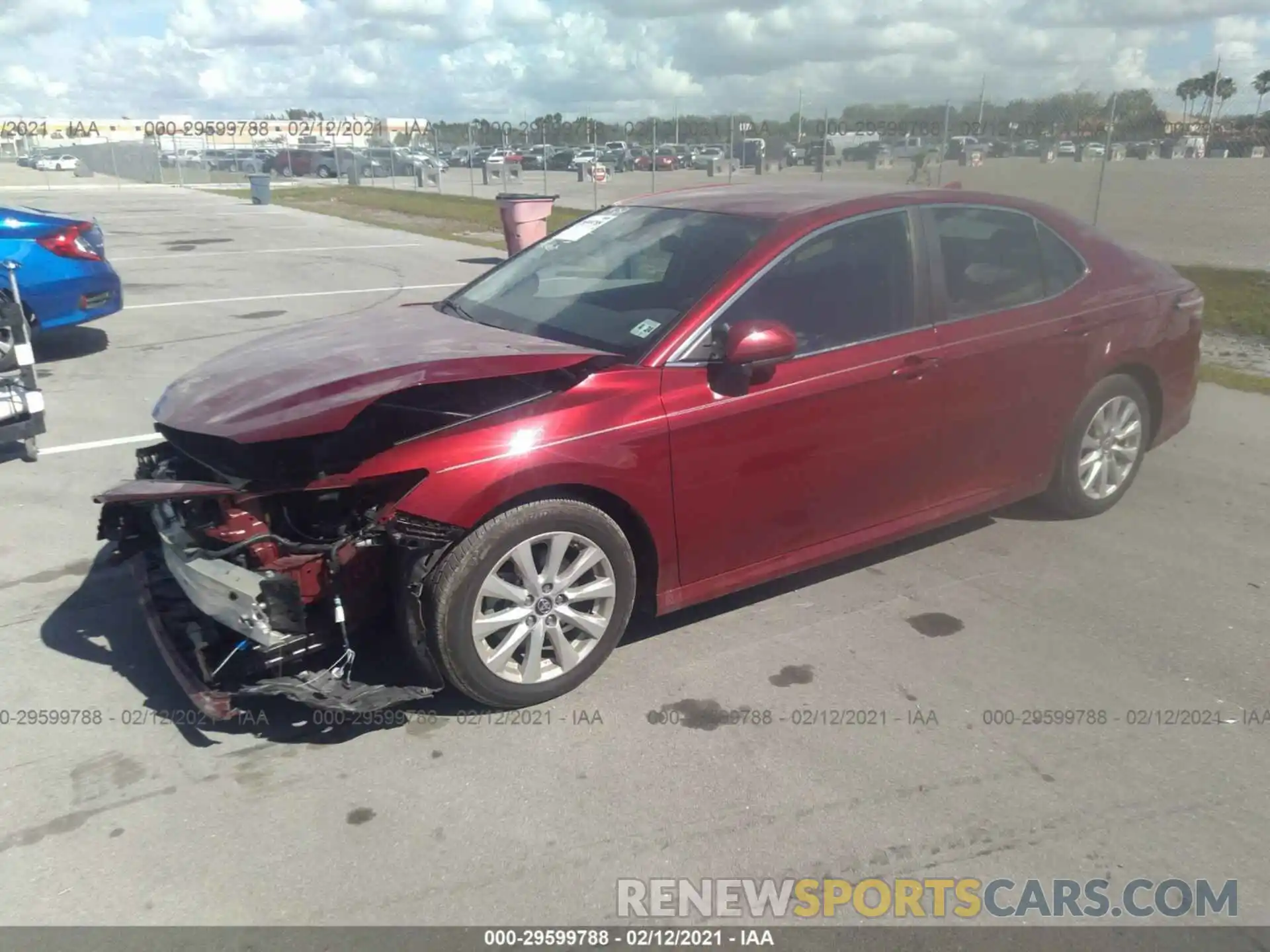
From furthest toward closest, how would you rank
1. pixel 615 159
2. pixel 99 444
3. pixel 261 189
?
pixel 615 159 → pixel 261 189 → pixel 99 444

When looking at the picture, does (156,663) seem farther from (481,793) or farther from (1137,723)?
(1137,723)

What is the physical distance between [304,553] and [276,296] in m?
10.5

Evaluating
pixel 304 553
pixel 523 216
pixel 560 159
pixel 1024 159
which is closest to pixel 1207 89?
pixel 1024 159

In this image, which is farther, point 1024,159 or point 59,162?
point 59,162

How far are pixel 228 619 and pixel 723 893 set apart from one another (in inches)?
71.0

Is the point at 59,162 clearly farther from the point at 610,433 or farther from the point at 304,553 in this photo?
the point at 610,433

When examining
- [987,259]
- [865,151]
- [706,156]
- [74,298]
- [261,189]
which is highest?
[865,151]

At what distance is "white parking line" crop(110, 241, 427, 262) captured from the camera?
56.7ft

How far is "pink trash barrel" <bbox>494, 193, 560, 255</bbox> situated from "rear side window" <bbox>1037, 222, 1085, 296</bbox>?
11493mm

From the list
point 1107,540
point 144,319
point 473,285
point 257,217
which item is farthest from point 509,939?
point 257,217

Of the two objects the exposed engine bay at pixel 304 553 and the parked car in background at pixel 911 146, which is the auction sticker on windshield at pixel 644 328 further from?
the parked car in background at pixel 911 146

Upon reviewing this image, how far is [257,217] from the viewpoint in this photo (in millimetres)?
25859

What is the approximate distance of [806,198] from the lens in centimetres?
454

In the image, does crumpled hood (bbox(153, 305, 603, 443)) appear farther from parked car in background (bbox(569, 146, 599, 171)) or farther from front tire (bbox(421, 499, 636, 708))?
parked car in background (bbox(569, 146, 599, 171))
